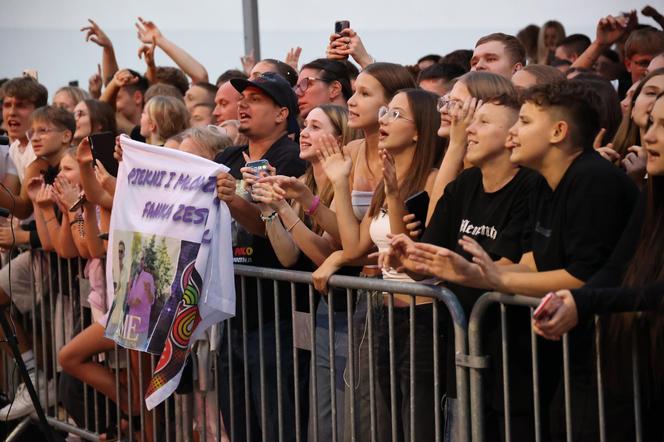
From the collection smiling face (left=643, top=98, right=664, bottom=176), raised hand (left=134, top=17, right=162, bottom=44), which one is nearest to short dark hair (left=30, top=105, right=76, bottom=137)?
raised hand (left=134, top=17, right=162, bottom=44)

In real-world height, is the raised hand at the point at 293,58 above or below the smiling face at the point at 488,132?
above

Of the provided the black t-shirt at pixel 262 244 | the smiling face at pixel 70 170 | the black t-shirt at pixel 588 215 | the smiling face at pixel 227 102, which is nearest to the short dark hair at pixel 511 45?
the black t-shirt at pixel 262 244

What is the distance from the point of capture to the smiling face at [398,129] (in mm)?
5055

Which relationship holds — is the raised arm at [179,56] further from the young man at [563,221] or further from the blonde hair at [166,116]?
the young man at [563,221]

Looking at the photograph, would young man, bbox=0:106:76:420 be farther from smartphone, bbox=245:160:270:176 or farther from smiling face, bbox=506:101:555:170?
smiling face, bbox=506:101:555:170

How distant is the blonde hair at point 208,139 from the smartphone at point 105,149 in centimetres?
43

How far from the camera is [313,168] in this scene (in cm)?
574

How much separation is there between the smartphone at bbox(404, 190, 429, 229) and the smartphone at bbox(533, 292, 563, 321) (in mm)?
1250

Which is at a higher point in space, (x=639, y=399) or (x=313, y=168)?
(x=313, y=168)

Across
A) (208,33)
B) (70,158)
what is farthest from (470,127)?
(208,33)

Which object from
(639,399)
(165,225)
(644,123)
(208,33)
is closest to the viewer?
(639,399)

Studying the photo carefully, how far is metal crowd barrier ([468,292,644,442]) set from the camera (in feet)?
12.3

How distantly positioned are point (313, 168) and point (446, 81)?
131cm

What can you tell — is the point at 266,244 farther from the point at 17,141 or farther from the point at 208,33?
the point at 208,33
